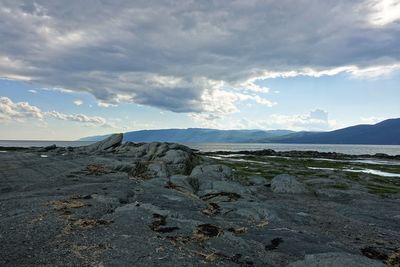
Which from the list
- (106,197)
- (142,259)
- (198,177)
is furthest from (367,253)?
(198,177)

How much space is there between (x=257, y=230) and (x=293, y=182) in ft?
90.5

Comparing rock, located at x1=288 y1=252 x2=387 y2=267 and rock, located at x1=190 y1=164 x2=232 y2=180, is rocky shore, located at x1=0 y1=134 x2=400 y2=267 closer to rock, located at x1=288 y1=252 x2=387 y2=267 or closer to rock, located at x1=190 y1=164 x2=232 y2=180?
rock, located at x1=288 y1=252 x2=387 y2=267

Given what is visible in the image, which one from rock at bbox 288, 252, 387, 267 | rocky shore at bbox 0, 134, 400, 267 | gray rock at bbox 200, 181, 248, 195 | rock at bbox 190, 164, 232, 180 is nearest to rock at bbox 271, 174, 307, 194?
rocky shore at bbox 0, 134, 400, 267

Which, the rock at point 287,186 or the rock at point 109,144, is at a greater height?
the rock at point 109,144

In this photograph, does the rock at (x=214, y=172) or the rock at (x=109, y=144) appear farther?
the rock at (x=109, y=144)

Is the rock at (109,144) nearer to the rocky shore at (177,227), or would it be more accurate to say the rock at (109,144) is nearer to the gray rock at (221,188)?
the rocky shore at (177,227)

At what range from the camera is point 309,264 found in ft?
48.0

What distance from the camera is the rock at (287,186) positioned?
4592 centimetres

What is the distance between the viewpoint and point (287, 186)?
46.5 metres

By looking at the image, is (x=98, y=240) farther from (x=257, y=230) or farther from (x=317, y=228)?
(x=317, y=228)

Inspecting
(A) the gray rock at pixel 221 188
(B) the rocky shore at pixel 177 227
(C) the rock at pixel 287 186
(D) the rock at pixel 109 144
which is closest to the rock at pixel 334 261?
(B) the rocky shore at pixel 177 227

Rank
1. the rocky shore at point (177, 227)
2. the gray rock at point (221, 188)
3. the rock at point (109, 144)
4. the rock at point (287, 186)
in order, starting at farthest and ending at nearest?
the rock at point (109, 144), the rock at point (287, 186), the gray rock at point (221, 188), the rocky shore at point (177, 227)

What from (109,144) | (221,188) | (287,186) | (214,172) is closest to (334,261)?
(221,188)

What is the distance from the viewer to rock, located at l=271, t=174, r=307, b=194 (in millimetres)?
45922
